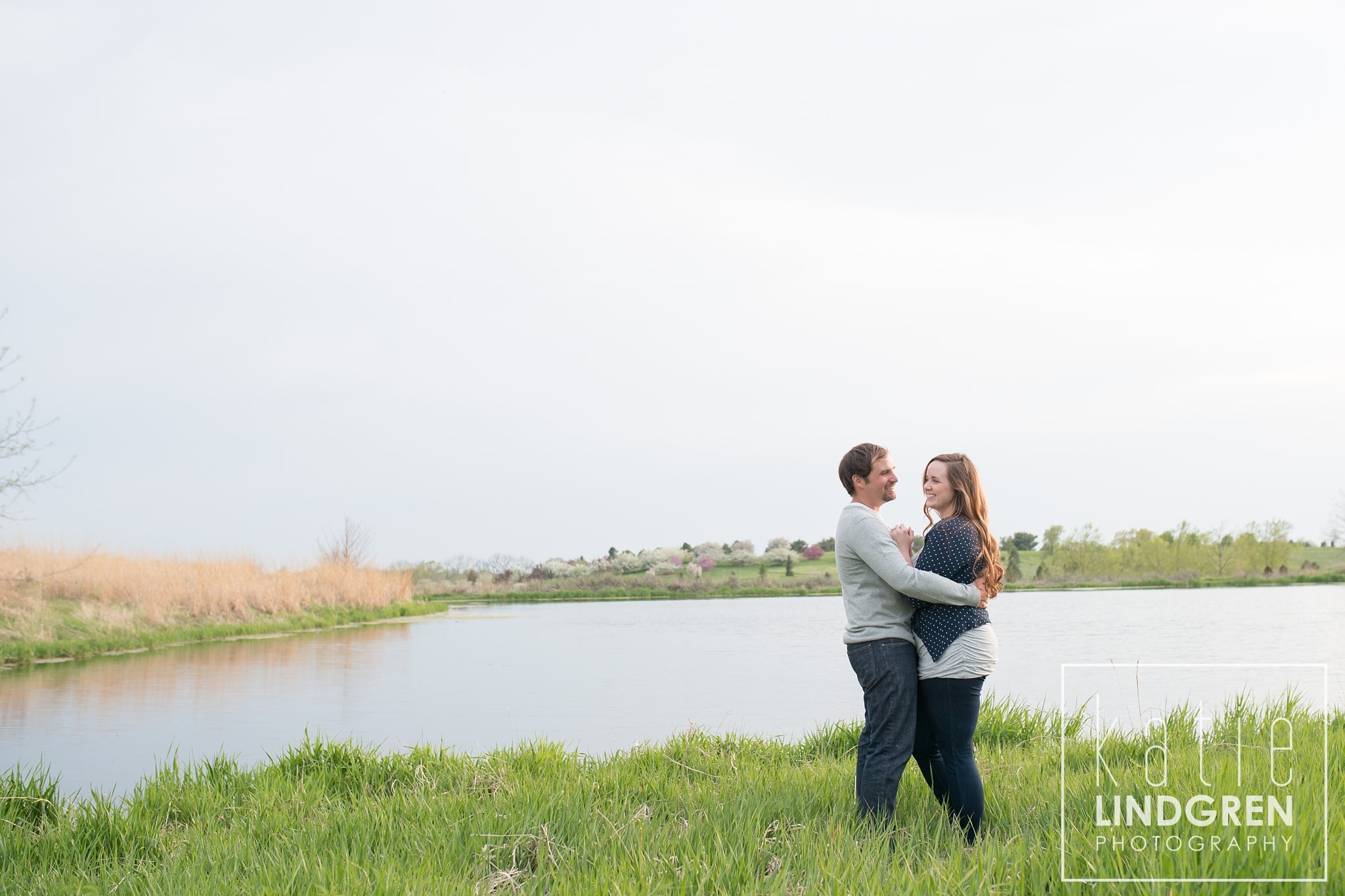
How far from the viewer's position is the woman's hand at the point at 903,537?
3143mm

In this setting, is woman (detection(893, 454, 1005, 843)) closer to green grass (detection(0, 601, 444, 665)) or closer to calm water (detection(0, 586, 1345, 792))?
calm water (detection(0, 586, 1345, 792))

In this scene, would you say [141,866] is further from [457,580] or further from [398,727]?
[457,580]

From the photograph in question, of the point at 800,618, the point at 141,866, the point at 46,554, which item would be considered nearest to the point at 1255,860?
the point at 141,866

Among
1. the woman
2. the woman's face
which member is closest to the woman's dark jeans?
the woman

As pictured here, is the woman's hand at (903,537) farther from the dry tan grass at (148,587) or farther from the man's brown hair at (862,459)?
the dry tan grass at (148,587)

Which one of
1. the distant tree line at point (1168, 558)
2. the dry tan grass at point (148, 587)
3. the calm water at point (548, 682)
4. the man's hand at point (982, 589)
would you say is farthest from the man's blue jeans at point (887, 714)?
the distant tree line at point (1168, 558)

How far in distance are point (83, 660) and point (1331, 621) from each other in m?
17.7

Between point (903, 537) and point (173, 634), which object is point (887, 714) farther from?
point (173, 634)

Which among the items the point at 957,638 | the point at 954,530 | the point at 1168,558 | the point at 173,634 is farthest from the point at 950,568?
the point at 1168,558

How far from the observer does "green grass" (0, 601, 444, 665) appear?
36.7ft

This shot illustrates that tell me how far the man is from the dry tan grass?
13.1 m

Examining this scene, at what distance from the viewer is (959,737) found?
296 cm

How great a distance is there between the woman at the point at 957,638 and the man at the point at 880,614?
55 mm

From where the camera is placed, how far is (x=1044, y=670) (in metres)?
9.30
